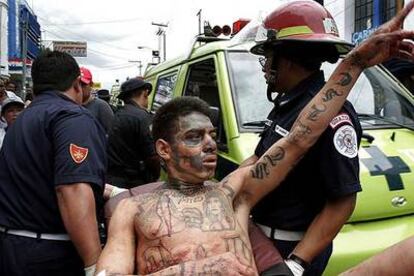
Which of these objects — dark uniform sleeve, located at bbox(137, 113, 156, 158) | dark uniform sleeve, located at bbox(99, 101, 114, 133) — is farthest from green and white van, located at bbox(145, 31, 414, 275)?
dark uniform sleeve, located at bbox(99, 101, 114, 133)

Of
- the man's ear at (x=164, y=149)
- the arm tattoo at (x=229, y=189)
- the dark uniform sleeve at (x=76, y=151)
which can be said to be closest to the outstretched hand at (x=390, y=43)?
the arm tattoo at (x=229, y=189)

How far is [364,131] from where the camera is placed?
3.63m

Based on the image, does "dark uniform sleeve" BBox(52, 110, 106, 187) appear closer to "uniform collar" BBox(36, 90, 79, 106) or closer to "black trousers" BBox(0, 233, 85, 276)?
"uniform collar" BBox(36, 90, 79, 106)

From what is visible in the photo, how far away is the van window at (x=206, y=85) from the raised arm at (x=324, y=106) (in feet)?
4.62

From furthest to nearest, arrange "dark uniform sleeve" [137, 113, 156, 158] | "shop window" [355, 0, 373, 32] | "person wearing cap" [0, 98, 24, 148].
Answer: "shop window" [355, 0, 373, 32] < "person wearing cap" [0, 98, 24, 148] < "dark uniform sleeve" [137, 113, 156, 158]

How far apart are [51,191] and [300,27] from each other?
1.34 meters

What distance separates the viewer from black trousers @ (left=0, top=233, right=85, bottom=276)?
2404mm

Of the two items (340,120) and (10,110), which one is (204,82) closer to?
(10,110)

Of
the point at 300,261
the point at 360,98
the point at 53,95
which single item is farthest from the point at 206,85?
the point at 300,261

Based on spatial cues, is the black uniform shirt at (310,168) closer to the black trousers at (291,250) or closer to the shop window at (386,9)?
the black trousers at (291,250)

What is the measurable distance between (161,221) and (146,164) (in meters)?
3.03

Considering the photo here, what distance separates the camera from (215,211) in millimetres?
2096

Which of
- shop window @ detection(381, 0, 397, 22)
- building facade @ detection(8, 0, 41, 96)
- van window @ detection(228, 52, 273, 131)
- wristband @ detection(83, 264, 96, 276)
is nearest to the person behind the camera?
wristband @ detection(83, 264, 96, 276)

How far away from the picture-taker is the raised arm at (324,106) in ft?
6.41
